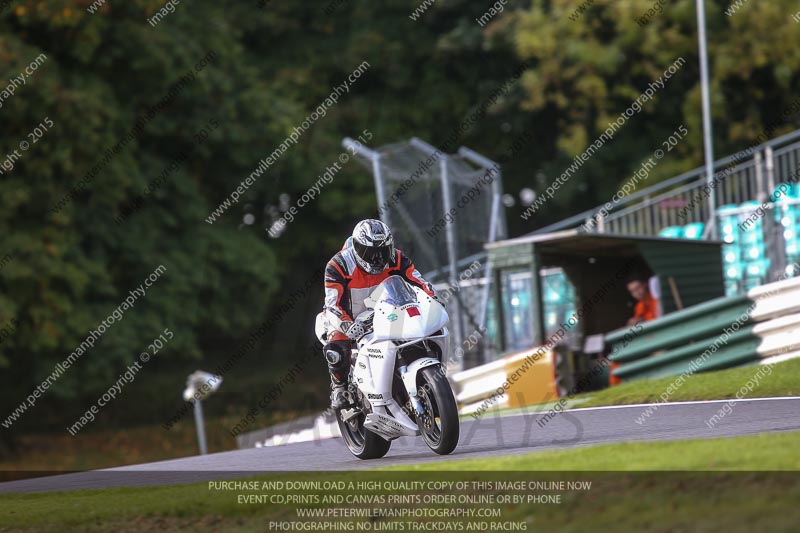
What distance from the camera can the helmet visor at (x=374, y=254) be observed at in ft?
32.7

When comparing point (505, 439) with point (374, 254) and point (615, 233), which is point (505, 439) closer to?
point (374, 254)

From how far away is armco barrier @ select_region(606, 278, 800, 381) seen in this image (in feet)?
49.1

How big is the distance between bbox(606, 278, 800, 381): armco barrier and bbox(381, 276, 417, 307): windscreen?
664cm

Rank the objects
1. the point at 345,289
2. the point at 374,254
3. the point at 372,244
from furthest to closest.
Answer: the point at 345,289
the point at 374,254
the point at 372,244

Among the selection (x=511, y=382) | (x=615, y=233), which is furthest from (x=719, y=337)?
(x=615, y=233)

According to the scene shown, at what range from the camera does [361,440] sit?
1070cm

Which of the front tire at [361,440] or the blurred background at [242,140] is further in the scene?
the blurred background at [242,140]

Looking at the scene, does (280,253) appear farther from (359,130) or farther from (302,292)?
(359,130)

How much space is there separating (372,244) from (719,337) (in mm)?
6881

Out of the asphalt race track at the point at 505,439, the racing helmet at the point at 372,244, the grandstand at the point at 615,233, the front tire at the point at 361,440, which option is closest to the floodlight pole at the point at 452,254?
the grandstand at the point at 615,233

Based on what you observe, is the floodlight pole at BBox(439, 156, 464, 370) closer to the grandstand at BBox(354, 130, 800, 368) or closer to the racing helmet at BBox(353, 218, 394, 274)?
the grandstand at BBox(354, 130, 800, 368)

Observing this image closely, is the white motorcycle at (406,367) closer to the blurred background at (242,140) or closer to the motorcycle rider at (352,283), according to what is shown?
the motorcycle rider at (352,283)

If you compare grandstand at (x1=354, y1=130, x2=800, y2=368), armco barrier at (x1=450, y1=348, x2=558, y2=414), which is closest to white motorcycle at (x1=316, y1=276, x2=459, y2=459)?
armco barrier at (x1=450, y1=348, x2=558, y2=414)

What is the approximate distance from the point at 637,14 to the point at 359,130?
30.7 feet
